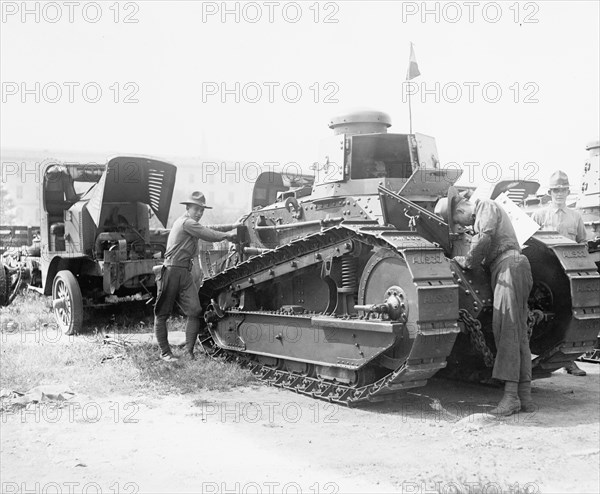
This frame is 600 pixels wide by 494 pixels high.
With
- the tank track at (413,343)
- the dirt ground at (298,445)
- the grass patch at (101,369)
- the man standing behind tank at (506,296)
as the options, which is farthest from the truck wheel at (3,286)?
the man standing behind tank at (506,296)

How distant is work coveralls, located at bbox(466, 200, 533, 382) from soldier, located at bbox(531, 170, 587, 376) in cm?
230

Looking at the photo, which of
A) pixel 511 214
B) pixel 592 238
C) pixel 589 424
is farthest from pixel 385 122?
pixel 589 424

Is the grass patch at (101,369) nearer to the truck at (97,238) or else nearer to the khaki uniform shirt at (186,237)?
the truck at (97,238)

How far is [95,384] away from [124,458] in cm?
254

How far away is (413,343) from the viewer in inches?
261

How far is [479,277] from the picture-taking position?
7473 millimetres

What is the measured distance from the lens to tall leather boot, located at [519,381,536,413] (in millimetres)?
7145

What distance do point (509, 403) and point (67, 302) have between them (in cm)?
765

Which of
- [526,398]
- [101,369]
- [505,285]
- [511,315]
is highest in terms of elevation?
[505,285]

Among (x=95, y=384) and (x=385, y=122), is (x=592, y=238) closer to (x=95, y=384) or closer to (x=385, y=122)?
(x=385, y=122)

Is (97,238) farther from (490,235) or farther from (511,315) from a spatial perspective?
(511,315)

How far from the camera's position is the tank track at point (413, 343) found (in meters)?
6.62

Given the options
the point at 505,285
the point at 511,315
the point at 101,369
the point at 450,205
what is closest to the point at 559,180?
the point at 450,205

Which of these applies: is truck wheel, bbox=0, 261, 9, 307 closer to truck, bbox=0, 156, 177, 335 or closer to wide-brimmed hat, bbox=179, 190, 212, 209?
truck, bbox=0, 156, 177, 335
